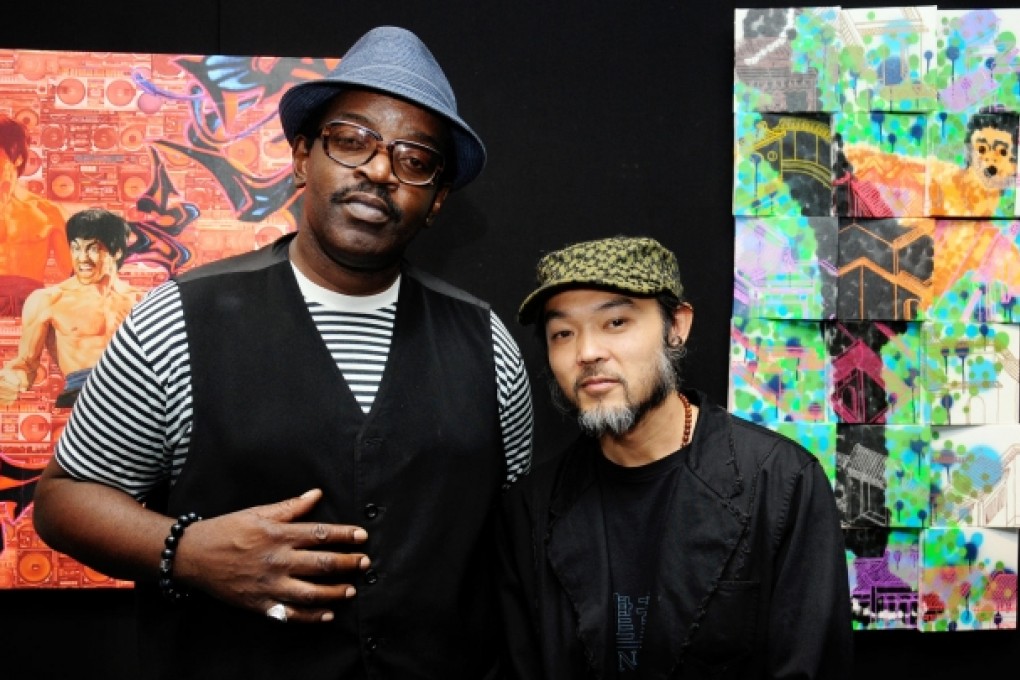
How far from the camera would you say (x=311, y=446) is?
1445mm

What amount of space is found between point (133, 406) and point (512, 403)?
70 cm

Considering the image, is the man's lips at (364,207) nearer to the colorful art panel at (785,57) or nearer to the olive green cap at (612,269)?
the olive green cap at (612,269)

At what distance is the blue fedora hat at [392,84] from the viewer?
57.7 inches

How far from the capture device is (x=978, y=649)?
211cm

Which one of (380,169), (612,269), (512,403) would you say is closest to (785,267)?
(612,269)

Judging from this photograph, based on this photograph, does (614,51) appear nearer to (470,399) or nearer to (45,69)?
(470,399)

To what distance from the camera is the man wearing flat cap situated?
1.43 m

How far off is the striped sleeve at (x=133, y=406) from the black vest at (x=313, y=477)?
0.10 ft

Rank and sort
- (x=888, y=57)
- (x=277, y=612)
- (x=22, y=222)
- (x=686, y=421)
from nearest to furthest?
1. (x=277, y=612)
2. (x=686, y=421)
3. (x=22, y=222)
4. (x=888, y=57)

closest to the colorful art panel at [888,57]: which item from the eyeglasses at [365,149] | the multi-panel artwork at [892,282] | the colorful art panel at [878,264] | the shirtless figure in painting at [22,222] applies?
the multi-panel artwork at [892,282]

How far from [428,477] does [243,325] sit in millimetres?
432

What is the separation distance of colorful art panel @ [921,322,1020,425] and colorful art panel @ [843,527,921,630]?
1.04 feet

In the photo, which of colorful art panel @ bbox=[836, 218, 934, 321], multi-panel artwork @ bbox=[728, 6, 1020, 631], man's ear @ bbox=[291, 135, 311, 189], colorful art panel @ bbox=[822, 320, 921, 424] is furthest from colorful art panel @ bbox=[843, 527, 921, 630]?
man's ear @ bbox=[291, 135, 311, 189]

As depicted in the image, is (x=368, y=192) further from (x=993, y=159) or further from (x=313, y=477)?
(x=993, y=159)
